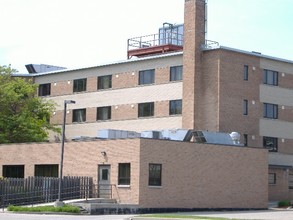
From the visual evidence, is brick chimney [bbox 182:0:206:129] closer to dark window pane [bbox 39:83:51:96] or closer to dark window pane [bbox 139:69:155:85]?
dark window pane [bbox 139:69:155:85]

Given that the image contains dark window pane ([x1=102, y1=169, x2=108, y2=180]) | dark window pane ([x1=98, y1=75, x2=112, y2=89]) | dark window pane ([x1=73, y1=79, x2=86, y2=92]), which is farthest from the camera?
dark window pane ([x1=73, y1=79, x2=86, y2=92])

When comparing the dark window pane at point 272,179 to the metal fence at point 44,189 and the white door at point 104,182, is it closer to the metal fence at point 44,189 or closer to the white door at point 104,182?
the white door at point 104,182

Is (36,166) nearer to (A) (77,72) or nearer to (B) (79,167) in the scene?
(B) (79,167)

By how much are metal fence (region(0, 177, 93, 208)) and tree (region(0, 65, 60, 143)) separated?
17993 millimetres

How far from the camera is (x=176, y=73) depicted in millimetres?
59469

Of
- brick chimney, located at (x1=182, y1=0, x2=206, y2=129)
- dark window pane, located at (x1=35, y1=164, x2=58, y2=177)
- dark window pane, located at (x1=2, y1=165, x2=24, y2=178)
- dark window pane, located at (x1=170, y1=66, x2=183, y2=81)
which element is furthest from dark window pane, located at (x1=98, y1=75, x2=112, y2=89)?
dark window pane, located at (x1=35, y1=164, x2=58, y2=177)

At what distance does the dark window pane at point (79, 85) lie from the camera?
222 feet

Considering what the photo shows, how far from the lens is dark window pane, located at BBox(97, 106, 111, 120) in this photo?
65188 millimetres

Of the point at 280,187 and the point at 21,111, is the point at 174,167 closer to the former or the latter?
the point at 280,187

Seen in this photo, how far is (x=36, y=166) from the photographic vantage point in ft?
168

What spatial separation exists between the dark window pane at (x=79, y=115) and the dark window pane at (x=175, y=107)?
1132cm

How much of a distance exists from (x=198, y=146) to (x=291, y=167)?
17071 mm

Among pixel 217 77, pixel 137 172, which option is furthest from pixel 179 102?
pixel 137 172

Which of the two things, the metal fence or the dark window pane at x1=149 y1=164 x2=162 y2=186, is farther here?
the metal fence
